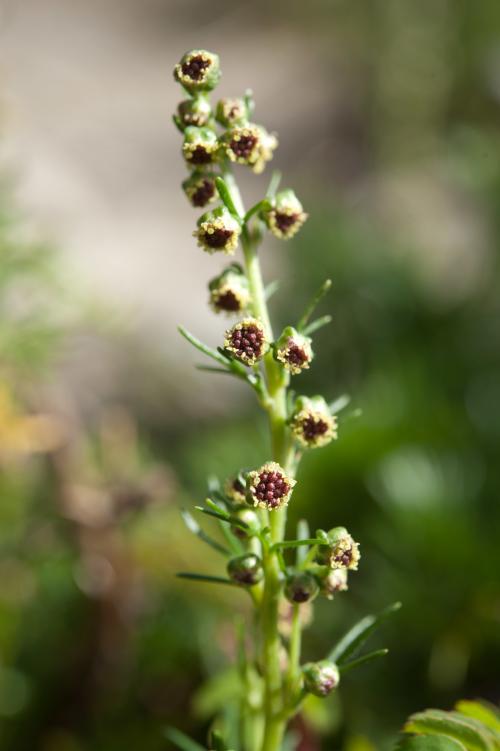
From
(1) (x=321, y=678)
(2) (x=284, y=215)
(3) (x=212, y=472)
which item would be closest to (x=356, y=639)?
(1) (x=321, y=678)

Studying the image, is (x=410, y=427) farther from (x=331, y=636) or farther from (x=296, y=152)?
(x=296, y=152)

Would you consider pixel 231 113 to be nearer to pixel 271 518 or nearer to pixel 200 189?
pixel 200 189

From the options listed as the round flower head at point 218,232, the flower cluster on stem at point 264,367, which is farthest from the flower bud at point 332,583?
the round flower head at point 218,232

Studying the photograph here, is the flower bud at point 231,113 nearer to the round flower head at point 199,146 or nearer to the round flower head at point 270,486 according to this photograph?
the round flower head at point 199,146

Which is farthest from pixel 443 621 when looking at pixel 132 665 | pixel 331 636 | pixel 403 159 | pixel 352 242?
pixel 403 159

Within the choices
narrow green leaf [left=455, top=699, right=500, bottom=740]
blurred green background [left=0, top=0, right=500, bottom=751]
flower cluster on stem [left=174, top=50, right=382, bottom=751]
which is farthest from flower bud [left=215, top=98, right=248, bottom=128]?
narrow green leaf [left=455, top=699, right=500, bottom=740]

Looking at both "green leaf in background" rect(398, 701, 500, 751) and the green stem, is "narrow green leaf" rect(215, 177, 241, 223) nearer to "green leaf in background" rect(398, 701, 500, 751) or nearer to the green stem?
the green stem
